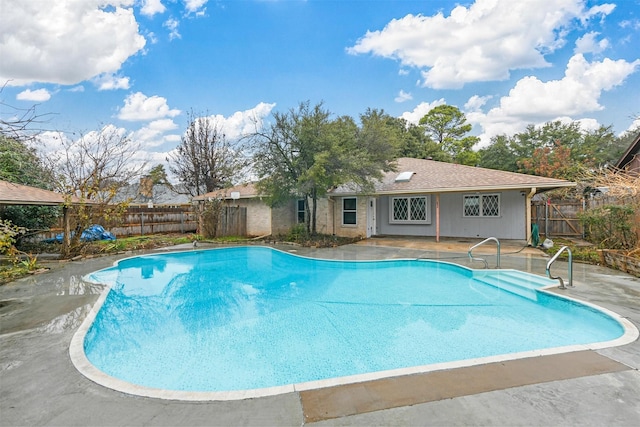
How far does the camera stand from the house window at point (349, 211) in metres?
16.4

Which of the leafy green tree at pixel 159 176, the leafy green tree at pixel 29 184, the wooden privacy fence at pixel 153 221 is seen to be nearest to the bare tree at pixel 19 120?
the leafy green tree at pixel 29 184

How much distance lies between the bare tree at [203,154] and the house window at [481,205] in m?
17.8

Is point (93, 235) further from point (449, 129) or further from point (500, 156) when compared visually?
point (449, 129)

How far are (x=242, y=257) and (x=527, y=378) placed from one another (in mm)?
10828

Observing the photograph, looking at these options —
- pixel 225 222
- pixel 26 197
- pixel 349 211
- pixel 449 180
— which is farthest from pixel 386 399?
pixel 225 222

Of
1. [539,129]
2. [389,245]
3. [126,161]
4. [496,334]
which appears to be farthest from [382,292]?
[539,129]

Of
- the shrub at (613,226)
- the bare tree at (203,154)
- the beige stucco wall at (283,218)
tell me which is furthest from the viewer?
the bare tree at (203,154)

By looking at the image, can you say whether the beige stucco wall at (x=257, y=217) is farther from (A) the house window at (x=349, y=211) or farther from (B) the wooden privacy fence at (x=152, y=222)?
(A) the house window at (x=349, y=211)

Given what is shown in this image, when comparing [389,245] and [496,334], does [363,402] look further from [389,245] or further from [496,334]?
[389,245]

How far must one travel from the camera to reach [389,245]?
13.8 meters

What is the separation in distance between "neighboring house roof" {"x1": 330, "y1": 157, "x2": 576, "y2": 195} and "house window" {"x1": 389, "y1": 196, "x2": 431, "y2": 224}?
50.8 inches

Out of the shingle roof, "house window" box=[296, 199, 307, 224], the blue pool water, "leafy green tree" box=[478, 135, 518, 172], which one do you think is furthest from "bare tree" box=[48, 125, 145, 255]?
"leafy green tree" box=[478, 135, 518, 172]

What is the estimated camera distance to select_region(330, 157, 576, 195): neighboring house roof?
1202cm

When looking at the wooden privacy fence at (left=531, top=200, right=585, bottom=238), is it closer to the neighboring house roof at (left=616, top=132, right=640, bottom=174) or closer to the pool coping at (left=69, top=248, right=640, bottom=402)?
the neighboring house roof at (left=616, top=132, right=640, bottom=174)
